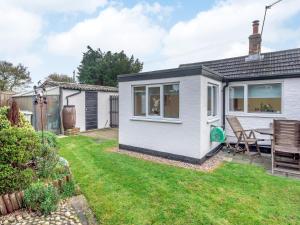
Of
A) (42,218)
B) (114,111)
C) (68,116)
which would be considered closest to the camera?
(42,218)

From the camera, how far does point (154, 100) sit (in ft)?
24.8

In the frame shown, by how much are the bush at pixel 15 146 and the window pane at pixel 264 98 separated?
26.4ft

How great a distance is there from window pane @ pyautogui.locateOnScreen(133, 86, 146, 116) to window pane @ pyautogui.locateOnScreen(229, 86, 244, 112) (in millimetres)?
4000

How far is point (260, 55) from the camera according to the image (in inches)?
374

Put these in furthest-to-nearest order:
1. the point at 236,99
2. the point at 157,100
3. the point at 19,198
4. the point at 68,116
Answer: the point at 68,116 < the point at 236,99 < the point at 157,100 < the point at 19,198

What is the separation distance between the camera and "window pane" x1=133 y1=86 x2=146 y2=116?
25.9 feet

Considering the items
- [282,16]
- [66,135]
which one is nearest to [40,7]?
[66,135]

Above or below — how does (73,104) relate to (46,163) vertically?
above

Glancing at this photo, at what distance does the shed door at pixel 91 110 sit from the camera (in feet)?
44.7

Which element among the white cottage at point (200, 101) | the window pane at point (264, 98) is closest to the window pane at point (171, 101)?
the white cottage at point (200, 101)

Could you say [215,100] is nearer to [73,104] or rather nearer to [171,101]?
[171,101]

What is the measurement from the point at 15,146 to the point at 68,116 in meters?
8.16

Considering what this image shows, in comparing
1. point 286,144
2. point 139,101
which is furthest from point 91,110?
point 286,144

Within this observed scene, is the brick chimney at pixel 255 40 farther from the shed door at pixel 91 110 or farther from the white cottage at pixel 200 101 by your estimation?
the shed door at pixel 91 110
